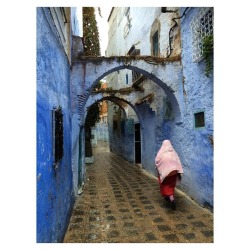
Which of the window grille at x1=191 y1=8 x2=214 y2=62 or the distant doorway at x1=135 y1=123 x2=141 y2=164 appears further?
the distant doorway at x1=135 y1=123 x2=141 y2=164

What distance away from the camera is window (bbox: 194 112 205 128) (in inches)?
196

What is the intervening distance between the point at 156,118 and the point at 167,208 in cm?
381

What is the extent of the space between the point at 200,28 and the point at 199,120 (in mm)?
1961

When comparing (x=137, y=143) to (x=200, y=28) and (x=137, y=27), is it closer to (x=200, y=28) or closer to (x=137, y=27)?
(x=137, y=27)

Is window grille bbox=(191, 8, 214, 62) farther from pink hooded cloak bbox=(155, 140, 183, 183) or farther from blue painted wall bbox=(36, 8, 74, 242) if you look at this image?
blue painted wall bbox=(36, 8, 74, 242)

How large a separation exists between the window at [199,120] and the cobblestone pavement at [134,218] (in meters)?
1.78

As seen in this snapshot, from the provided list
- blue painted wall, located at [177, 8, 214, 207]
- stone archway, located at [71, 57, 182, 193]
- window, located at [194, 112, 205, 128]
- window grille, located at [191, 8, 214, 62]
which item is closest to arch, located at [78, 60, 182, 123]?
stone archway, located at [71, 57, 182, 193]

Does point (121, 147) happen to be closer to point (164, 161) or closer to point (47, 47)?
point (164, 161)

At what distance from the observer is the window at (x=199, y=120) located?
497cm

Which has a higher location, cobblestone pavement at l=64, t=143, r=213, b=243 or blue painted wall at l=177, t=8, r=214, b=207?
blue painted wall at l=177, t=8, r=214, b=207

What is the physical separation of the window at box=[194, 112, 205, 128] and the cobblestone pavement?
5.83 ft

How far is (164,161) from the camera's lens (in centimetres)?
498

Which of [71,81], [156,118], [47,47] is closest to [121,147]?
[156,118]

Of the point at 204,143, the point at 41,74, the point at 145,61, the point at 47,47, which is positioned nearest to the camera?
the point at 41,74
